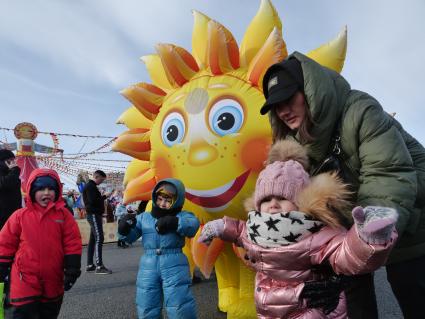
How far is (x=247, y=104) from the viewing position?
3104mm

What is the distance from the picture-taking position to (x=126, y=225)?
10.1ft

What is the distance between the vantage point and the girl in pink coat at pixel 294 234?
160 centimetres

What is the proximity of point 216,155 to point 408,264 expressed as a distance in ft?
5.42

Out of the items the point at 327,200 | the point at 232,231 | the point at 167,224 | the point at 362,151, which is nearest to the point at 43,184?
the point at 167,224

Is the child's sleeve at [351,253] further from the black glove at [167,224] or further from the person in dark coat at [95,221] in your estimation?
the person in dark coat at [95,221]

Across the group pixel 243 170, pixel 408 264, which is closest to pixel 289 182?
pixel 408 264

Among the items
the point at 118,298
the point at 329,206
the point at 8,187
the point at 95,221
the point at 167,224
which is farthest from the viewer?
the point at 95,221

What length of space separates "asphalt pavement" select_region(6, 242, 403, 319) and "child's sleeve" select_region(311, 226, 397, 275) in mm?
2239

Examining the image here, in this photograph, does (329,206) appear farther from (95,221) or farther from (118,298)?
(95,221)

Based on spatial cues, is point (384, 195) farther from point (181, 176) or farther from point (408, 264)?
point (181, 176)

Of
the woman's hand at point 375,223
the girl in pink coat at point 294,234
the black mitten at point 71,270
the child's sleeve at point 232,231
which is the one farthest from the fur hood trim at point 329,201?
the black mitten at point 71,270

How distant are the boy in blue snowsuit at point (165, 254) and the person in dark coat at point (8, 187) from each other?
1837 millimetres

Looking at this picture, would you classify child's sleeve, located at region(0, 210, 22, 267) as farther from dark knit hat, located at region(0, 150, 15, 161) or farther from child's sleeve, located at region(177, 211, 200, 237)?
dark knit hat, located at region(0, 150, 15, 161)

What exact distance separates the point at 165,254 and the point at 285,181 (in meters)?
1.57
